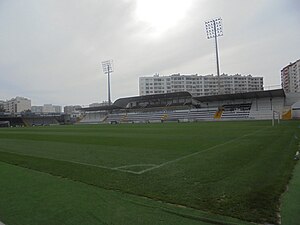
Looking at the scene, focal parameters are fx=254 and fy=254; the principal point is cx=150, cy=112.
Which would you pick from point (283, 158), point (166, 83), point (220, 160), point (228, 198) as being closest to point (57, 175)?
point (228, 198)

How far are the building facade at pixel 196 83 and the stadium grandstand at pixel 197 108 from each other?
44.2m

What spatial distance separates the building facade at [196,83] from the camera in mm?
123312

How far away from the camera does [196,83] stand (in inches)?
4978

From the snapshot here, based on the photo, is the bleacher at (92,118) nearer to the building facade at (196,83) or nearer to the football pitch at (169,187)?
the building facade at (196,83)

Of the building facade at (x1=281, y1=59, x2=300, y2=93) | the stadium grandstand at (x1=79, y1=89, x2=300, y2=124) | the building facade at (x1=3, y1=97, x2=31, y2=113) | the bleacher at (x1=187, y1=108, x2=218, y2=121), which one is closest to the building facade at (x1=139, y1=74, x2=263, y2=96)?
the building facade at (x1=281, y1=59, x2=300, y2=93)

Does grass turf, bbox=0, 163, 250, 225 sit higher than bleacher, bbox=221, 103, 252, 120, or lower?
lower

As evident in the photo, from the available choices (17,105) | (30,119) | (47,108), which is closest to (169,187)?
(30,119)

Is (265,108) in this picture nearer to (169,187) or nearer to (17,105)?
(169,187)

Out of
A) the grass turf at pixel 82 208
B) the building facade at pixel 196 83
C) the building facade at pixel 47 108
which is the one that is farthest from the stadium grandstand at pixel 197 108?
the building facade at pixel 47 108

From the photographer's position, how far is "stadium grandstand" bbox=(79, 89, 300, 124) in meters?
55.5

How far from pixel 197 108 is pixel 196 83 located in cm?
5953

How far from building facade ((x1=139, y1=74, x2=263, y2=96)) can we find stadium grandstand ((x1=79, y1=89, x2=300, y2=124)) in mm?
44179

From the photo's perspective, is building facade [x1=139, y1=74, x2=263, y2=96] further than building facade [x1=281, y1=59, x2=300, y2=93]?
Yes

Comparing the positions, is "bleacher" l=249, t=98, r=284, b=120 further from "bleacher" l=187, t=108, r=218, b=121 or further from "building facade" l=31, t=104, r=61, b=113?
"building facade" l=31, t=104, r=61, b=113
